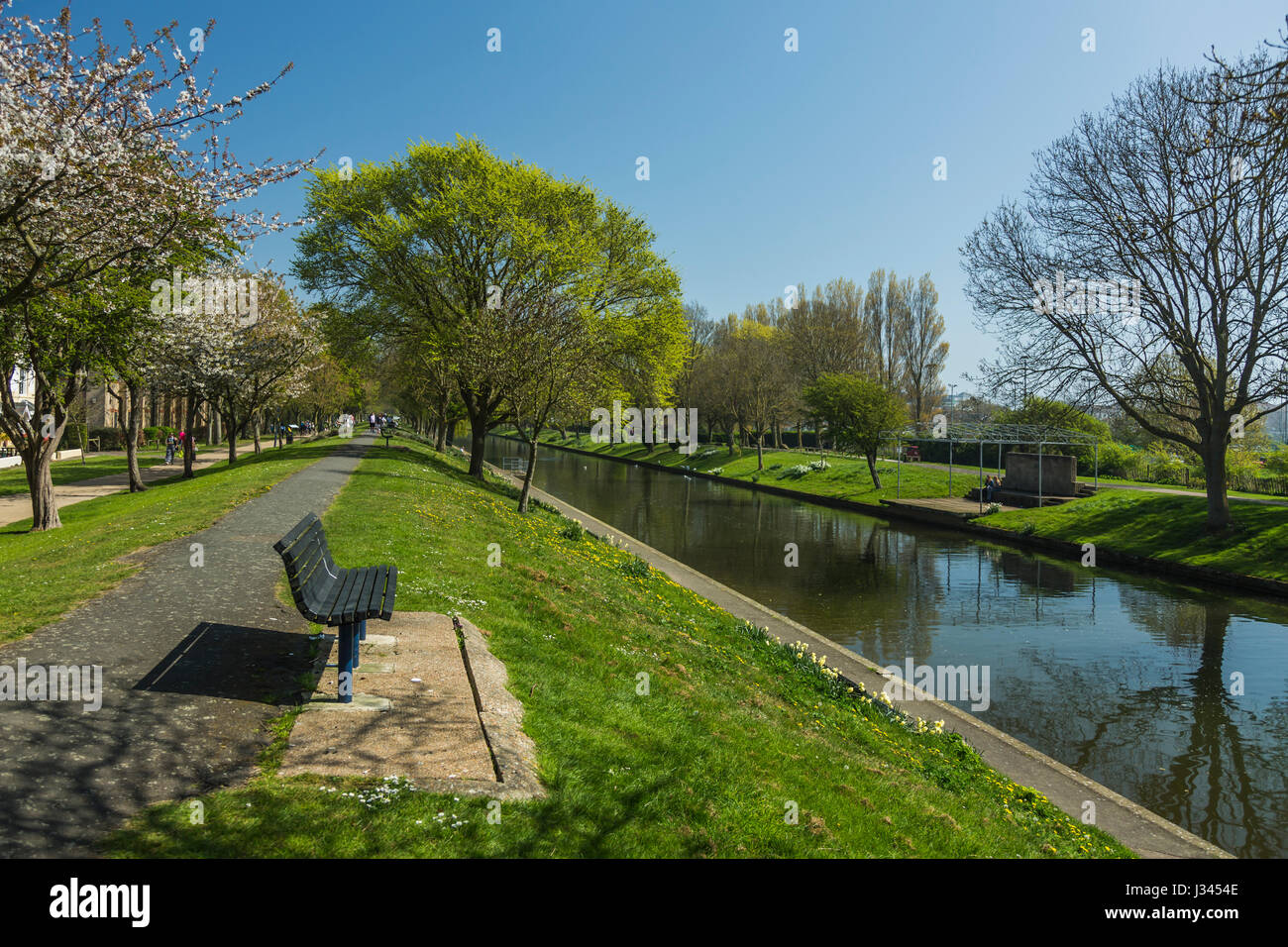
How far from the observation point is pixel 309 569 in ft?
20.9

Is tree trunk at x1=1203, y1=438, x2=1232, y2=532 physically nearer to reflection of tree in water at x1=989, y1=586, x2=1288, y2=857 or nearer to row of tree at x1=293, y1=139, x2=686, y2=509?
reflection of tree in water at x1=989, y1=586, x2=1288, y2=857

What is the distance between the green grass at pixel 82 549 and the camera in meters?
7.66

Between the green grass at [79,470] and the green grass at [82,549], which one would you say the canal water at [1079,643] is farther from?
the green grass at [79,470]

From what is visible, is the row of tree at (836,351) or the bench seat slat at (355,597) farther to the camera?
the row of tree at (836,351)

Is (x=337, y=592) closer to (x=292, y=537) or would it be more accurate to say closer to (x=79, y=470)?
(x=292, y=537)

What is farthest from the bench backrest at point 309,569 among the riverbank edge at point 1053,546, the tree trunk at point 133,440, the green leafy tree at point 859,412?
the green leafy tree at point 859,412

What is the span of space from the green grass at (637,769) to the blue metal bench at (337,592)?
78 centimetres

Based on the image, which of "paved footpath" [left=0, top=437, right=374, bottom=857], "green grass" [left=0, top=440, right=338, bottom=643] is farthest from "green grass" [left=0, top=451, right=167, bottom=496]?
"paved footpath" [left=0, top=437, right=374, bottom=857]

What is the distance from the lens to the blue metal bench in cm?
571

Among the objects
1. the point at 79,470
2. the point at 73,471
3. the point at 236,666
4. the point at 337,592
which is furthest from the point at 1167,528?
the point at 79,470

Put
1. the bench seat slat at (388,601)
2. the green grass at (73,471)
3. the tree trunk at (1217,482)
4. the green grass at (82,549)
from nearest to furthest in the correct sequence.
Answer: the bench seat slat at (388,601), the green grass at (82,549), the tree trunk at (1217,482), the green grass at (73,471)

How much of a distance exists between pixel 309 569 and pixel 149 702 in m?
1.46

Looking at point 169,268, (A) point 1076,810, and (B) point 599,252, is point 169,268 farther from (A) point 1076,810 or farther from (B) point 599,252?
(B) point 599,252
